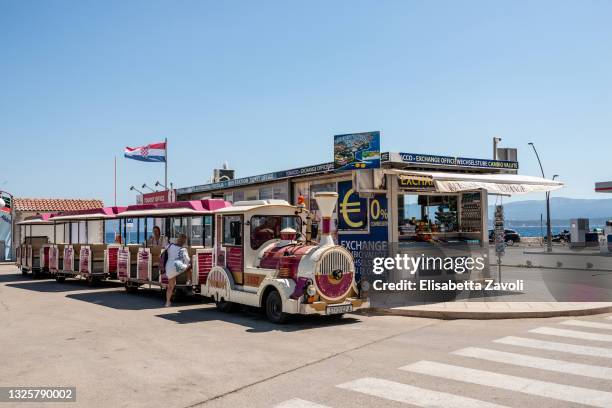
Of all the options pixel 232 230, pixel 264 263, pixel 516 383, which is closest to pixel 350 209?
pixel 232 230

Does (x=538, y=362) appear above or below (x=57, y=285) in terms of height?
above

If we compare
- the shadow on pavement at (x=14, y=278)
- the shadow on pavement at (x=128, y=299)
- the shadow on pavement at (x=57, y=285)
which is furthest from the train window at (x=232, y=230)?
the shadow on pavement at (x=14, y=278)

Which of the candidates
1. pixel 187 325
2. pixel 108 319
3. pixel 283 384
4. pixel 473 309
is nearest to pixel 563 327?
pixel 473 309

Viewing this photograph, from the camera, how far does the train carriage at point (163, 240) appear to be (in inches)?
545

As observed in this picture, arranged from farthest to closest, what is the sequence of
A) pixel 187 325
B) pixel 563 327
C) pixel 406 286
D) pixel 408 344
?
pixel 406 286 → pixel 187 325 → pixel 563 327 → pixel 408 344

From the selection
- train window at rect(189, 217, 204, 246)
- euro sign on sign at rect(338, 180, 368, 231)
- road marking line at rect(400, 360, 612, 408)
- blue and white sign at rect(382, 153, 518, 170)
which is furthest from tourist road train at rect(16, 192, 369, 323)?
road marking line at rect(400, 360, 612, 408)

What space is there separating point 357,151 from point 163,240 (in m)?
7.06

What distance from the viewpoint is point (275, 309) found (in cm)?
1087

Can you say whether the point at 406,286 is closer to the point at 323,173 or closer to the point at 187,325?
the point at 323,173

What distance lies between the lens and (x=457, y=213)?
1603cm

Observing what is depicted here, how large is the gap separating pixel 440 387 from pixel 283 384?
→ 1.82 metres

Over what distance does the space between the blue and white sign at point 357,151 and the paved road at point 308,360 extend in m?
4.27

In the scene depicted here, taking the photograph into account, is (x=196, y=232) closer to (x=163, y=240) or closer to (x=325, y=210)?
(x=163, y=240)

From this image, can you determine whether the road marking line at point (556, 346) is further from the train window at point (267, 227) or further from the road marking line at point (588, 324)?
the train window at point (267, 227)
